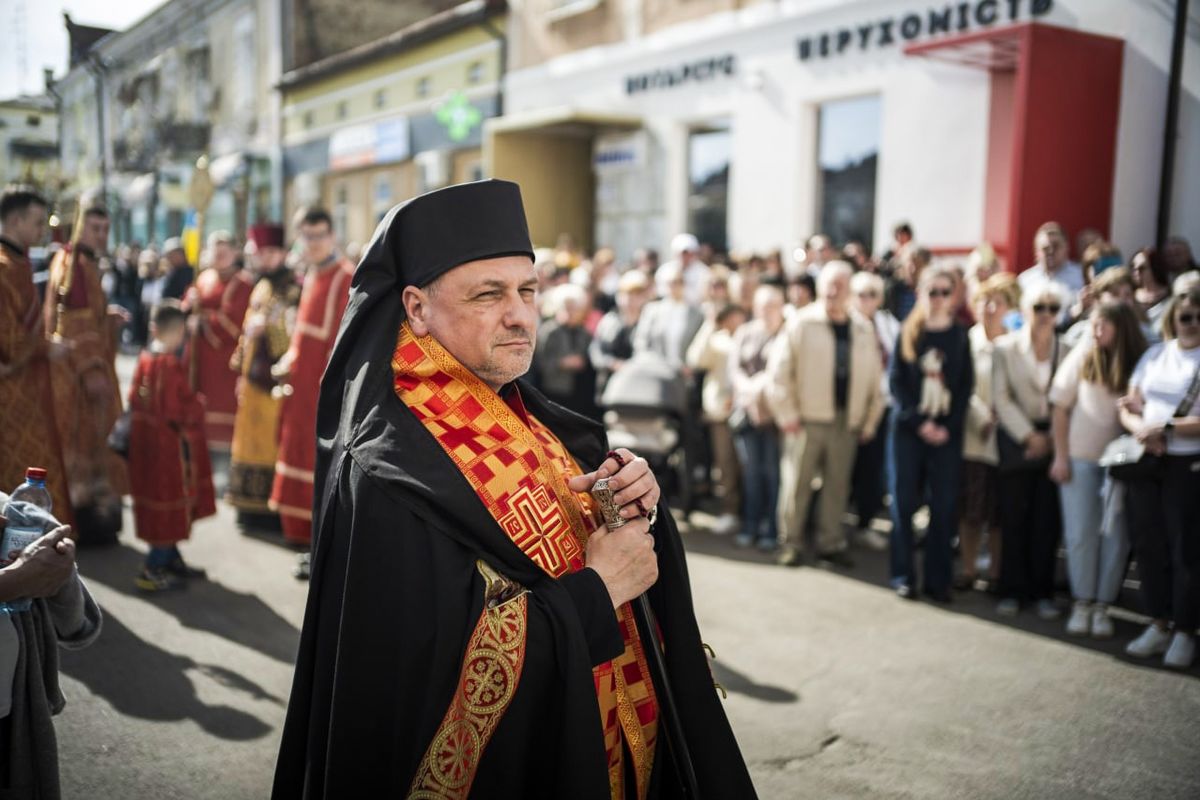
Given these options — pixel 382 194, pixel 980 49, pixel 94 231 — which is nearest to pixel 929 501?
pixel 94 231

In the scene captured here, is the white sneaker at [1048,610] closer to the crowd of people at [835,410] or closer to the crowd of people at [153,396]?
the crowd of people at [835,410]

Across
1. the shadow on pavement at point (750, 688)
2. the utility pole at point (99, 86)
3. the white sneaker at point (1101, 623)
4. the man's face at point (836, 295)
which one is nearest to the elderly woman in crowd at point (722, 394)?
the man's face at point (836, 295)

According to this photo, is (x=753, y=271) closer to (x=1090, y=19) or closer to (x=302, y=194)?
(x=1090, y=19)

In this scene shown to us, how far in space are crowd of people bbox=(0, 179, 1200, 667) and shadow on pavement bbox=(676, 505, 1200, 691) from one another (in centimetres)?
9

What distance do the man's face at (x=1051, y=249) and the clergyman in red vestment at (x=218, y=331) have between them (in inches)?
252

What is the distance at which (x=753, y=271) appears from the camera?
9438 millimetres

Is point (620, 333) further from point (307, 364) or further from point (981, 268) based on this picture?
point (307, 364)

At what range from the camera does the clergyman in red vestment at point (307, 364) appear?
A: 6398mm

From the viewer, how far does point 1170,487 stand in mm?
5289

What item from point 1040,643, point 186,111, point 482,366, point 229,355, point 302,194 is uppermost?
point 186,111

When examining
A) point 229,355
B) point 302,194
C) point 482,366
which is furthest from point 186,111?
point 482,366

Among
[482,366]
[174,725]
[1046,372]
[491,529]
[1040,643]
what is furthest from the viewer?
[1046,372]

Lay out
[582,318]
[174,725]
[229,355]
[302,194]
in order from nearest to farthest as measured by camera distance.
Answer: [174,725], [229,355], [582,318], [302,194]

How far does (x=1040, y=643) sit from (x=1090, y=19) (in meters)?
6.97
